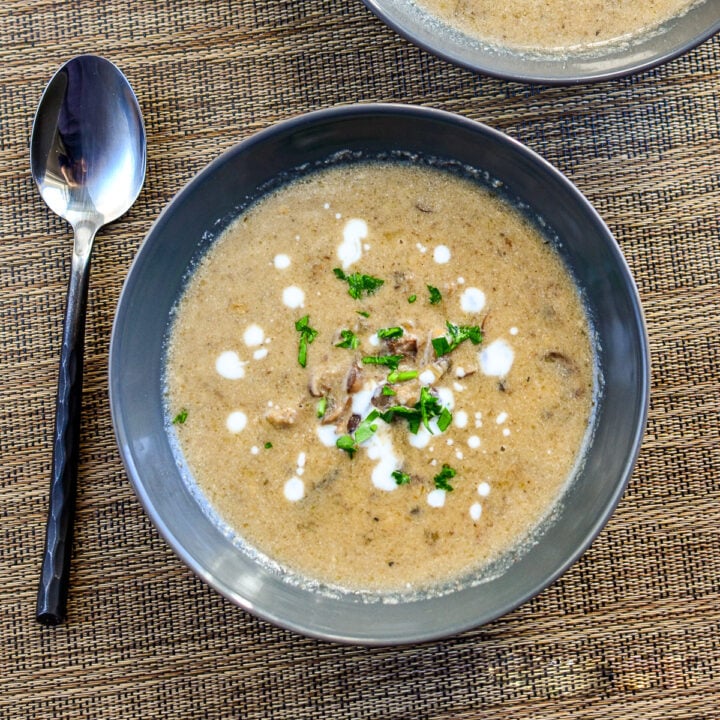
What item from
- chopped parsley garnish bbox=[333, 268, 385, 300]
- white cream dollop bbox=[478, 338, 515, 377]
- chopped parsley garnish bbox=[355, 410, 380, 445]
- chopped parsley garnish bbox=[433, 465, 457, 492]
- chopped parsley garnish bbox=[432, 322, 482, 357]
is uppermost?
chopped parsley garnish bbox=[333, 268, 385, 300]

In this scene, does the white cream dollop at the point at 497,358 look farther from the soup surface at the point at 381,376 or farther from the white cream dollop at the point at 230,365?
the white cream dollop at the point at 230,365

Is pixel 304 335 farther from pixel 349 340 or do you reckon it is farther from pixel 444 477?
pixel 444 477

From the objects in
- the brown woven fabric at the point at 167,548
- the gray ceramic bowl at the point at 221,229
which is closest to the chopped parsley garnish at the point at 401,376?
the gray ceramic bowl at the point at 221,229

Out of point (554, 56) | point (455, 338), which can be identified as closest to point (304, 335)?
point (455, 338)

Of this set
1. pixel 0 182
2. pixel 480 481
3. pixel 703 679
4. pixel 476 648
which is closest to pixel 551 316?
pixel 480 481

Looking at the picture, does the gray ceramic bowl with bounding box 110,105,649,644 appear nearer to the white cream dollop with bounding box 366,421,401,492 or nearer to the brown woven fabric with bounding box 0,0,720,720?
the brown woven fabric with bounding box 0,0,720,720

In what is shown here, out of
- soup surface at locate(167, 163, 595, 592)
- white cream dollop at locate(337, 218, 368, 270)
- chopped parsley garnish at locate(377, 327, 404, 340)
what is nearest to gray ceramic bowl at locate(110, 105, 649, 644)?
soup surface at locate(167, 163, 595, 592)

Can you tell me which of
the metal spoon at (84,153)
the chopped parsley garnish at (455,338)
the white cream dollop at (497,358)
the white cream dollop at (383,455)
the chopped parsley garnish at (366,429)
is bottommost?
the white cream dollop at (383,455)
